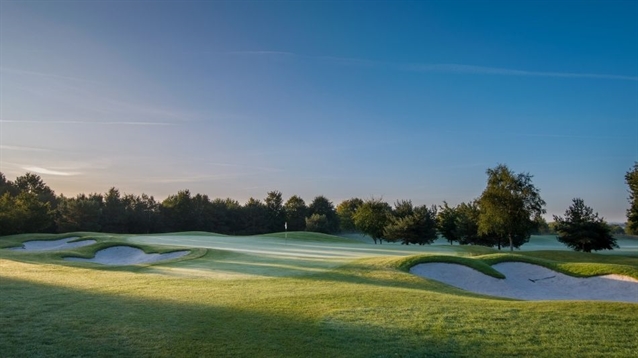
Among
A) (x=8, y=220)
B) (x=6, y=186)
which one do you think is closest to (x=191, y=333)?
(x=8, y=220)

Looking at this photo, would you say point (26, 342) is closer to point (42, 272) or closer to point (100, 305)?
point (100, 305)

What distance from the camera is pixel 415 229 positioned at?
53625 millimetres

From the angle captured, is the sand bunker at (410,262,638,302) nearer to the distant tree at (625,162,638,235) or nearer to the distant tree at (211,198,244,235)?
the distant tree at (625,162,638,235)

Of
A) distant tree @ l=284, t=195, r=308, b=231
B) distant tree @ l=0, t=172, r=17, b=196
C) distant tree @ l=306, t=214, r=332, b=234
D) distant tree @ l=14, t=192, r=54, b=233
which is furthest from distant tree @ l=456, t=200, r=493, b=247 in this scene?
distant tree @ l=0, t=172, r=17, b=196

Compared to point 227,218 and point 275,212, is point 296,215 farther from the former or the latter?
point 227,218

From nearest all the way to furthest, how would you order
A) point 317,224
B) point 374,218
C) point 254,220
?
point 374,218 < point 317,224 < point 254,220

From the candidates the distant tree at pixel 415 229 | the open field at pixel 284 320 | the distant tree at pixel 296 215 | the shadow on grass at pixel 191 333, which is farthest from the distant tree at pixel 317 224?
the shadow on grass at pixel 191 333

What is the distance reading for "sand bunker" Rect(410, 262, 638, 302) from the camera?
1941cm

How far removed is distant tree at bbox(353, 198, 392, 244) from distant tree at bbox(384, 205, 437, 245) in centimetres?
555

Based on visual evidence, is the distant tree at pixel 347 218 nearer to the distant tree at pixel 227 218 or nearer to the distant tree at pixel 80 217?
the distant tree at pixel 227 218

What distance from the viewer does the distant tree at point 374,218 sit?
2403 inches

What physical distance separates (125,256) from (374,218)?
1496 inches

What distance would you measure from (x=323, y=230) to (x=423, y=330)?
228 ft

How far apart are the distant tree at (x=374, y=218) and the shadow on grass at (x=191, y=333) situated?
50263mm
